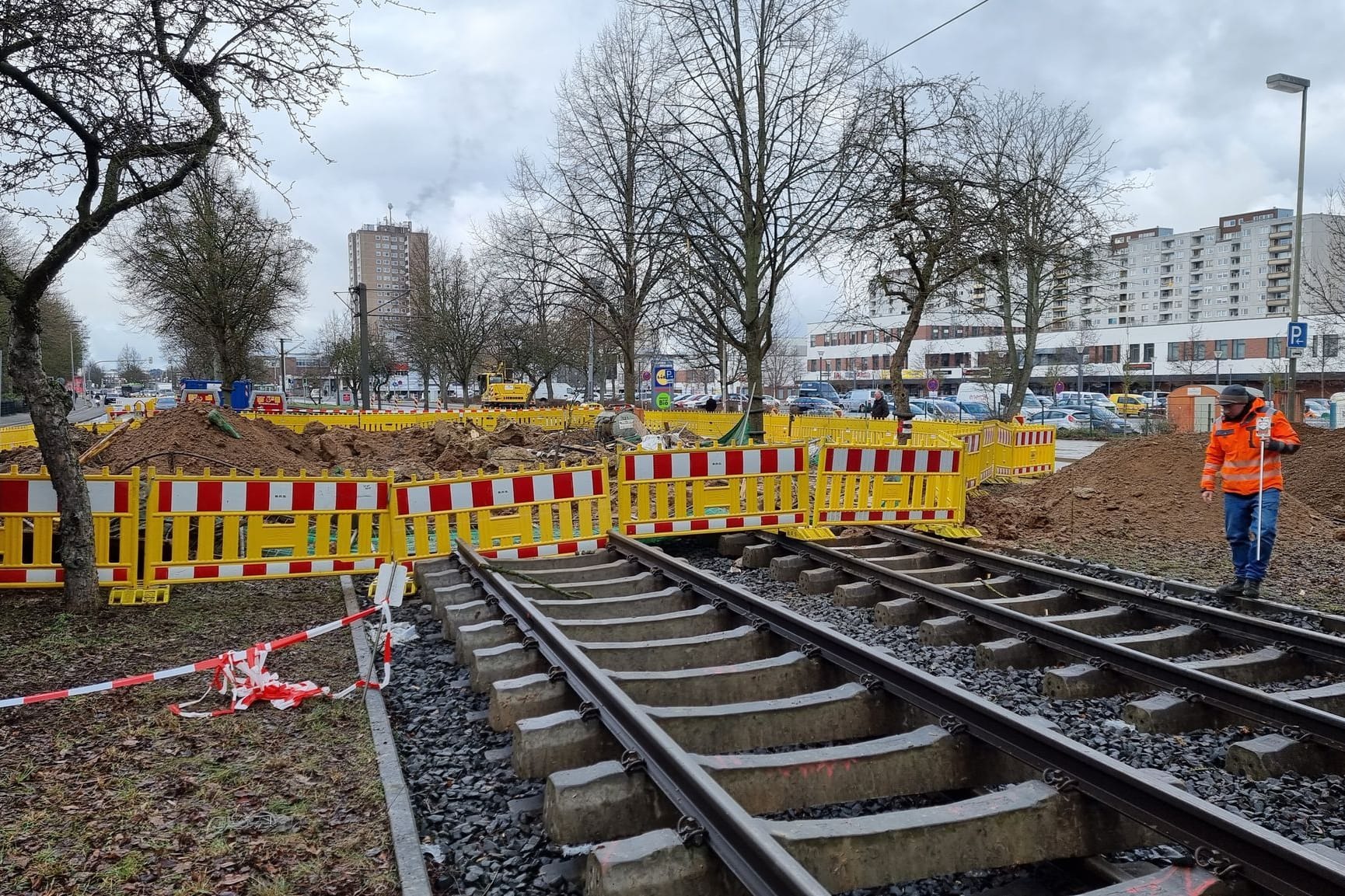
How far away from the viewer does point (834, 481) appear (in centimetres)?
1067

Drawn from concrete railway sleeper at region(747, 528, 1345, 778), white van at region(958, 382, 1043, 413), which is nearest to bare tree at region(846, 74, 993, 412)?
concrete railway sleeper at region(747, 528, 1345, 778)

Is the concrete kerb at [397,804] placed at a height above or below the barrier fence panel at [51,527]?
below

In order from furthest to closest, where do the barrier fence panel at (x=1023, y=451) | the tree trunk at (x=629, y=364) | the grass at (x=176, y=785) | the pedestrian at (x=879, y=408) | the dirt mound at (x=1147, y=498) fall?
the tree trunk at (x=629, y=364), the pedestrian at (x=879, y=408), the barrier fence panel at (x=1023, y=451), the dirt mound at (x=1147, y=498), the grass at (x=176, y=785)

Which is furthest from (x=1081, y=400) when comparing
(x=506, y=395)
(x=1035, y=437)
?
(x=506, y=395)

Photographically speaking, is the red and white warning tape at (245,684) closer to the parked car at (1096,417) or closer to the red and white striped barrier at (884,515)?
the red and white striped barrier at (884,515)

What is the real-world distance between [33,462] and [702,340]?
20.0m

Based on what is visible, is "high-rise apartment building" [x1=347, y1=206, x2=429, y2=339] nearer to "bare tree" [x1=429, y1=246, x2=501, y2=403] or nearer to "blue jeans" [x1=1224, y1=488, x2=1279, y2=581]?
"bare tree" [x1=429, y1=246, x2=501, y2=403]

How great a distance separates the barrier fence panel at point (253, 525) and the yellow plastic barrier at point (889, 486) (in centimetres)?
497

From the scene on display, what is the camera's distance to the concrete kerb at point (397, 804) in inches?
129

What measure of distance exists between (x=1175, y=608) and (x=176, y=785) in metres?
6.72

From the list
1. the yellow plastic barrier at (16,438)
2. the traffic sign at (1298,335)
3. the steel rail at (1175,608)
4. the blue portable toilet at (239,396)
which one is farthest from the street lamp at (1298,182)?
the blue portable toilet at (239,396)

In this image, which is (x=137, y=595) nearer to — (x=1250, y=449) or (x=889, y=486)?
(x=889, y=486)

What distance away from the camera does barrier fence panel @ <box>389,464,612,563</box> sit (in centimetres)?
866

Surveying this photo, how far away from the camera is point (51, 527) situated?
766 centimetres
